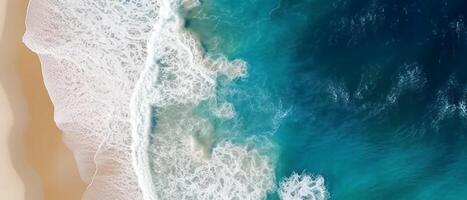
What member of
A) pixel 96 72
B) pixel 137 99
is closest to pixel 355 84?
pixel 137 99

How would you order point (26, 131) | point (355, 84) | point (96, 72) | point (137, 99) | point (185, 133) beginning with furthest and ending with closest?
point (355, 84) → point (185, 133) → point (137, 99) → point (96, 72) → point (26, 131)

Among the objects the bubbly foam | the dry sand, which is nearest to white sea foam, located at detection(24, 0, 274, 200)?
the bubbly foam

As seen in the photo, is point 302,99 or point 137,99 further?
point 302,99

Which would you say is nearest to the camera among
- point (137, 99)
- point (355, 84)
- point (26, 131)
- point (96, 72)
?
point (26, 131)

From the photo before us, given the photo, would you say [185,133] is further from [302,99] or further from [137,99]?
[302,99]

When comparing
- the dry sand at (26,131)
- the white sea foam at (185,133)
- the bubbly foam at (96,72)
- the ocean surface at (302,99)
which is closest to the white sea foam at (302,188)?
A: the ocean surface at (302,99)

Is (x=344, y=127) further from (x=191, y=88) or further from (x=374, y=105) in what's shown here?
(x=191, y=88)

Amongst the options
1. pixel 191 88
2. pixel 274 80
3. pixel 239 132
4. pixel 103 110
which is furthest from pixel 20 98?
pixel 274 80
